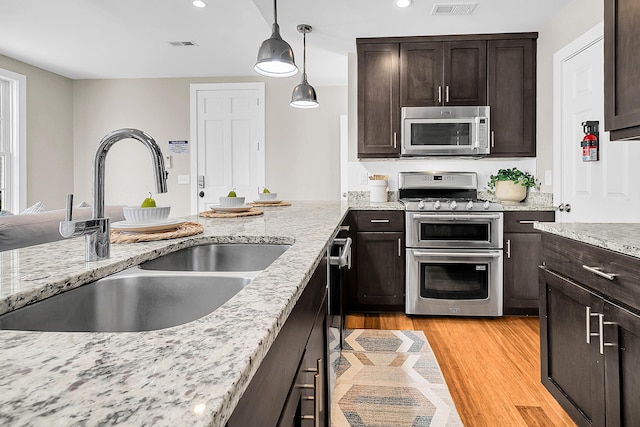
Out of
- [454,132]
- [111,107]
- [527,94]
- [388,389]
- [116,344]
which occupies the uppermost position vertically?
[111,107]

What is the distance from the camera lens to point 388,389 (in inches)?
83.1

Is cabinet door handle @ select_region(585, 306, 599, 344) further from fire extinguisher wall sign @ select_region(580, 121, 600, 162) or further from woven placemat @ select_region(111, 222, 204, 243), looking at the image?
fire extinguisher wall sign @ select_region(580, 121, 600, 162)

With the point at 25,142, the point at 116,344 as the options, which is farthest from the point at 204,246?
the point at 25,142

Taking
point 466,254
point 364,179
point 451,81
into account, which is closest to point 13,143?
point 364,179

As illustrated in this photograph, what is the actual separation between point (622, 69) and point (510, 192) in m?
2.06

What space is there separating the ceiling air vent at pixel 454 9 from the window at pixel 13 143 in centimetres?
448

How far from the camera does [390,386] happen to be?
→ 7.04ft

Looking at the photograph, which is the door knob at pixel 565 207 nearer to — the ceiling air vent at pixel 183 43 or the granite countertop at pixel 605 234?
the granite countertop at pixel 605 234

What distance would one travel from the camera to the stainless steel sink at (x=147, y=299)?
33.3 inches

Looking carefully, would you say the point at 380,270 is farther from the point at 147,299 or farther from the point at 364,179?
the point at 147,299

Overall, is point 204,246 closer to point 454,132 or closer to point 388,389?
point 388,389

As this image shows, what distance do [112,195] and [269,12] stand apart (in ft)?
11.7

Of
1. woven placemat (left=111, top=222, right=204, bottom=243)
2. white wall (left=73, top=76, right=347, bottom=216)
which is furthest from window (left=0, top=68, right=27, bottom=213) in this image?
woven placemat (left=111, top=222, right=204, bottom=243)

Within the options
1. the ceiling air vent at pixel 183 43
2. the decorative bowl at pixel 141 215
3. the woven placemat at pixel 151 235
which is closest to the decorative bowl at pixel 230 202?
the woven placemat at pixel 151 235
